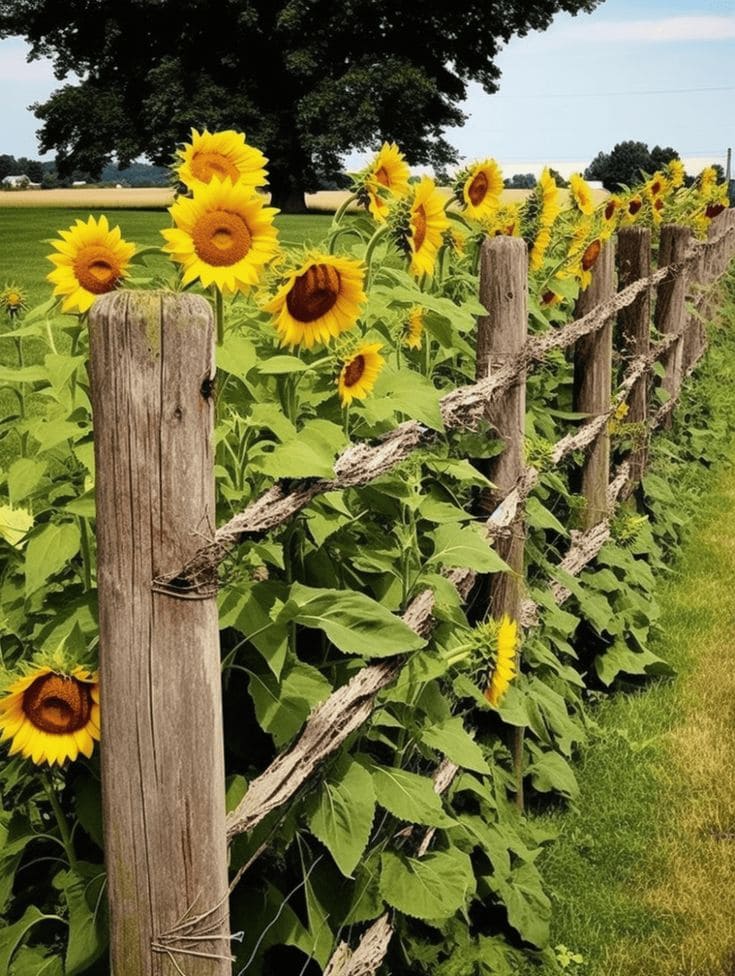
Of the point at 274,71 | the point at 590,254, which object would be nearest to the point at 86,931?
the point at 590,254

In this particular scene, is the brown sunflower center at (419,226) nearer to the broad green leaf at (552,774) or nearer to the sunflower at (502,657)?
the sunflower at (502,657)

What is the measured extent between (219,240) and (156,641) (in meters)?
0.69

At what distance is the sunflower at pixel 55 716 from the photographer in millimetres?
1803

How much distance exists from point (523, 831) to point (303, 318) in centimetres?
188

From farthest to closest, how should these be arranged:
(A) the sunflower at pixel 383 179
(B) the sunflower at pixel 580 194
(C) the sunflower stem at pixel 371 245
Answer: (B) the sunflower at pixel 580 194 → (A) the sunflower at pixel 383 179 → (C) the sunflower stem at pixel 371 245

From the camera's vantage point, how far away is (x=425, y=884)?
8.45ft

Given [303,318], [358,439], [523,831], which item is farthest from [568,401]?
[303,318]

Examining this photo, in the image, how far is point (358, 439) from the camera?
2.61 metres

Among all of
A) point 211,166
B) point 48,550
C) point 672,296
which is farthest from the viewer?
point 672,296

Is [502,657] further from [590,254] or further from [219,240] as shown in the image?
[590,254]

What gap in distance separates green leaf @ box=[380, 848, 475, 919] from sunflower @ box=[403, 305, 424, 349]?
111cm

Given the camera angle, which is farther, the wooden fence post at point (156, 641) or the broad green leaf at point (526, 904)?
the broad green leaf at point (526, 904)

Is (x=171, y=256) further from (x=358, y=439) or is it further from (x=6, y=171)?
(x=6, y=171)

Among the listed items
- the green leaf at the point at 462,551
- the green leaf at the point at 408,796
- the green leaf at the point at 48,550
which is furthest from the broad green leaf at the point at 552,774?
the green leaf at the point at 48,550
